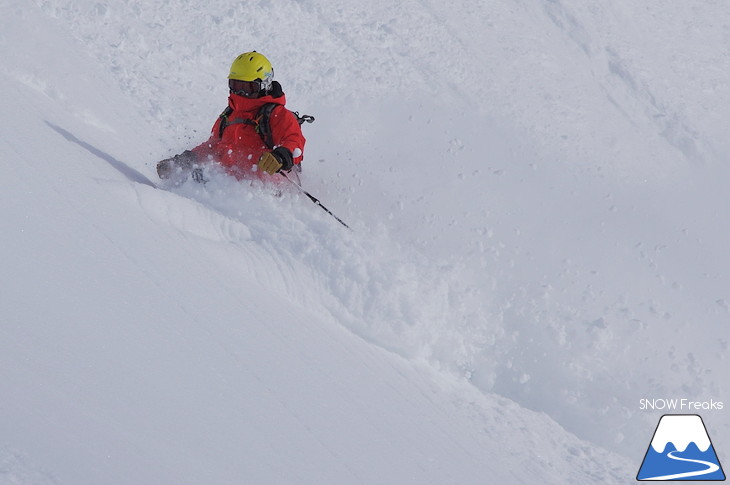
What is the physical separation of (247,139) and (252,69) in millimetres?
523

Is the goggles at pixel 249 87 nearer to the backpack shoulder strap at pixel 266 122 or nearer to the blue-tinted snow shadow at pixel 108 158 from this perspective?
the backpack shoulder strap at pixel 266 122

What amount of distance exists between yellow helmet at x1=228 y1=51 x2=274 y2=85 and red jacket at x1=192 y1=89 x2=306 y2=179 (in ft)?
0.53

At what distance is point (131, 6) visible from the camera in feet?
26.5

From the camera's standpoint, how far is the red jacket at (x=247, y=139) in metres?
5.75

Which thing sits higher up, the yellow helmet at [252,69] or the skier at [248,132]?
the yellow helmet at [252,69]

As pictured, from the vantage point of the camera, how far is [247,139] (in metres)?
5.93

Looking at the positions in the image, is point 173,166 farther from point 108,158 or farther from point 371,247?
point 371,247

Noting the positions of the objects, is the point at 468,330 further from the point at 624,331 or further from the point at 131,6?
the point at 131,6

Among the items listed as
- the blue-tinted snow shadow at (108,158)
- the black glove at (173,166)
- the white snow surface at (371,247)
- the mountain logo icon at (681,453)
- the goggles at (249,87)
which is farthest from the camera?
the goggles at (249,87)

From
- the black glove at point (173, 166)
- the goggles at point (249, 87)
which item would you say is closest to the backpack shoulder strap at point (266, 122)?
the goggles at point (249, 87)

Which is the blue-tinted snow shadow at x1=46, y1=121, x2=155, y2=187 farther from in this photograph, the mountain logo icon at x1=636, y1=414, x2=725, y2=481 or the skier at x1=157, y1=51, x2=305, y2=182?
the mountain logo icon at x1=636, y1=414, x2=725, y2=481

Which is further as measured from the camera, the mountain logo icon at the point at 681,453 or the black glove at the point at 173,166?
the black glove at the point at 173,166

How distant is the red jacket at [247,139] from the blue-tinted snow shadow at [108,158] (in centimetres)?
49

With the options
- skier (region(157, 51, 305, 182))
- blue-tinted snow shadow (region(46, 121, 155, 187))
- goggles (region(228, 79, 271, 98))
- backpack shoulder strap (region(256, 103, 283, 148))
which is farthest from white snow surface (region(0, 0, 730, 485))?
goggles (region(228, 79, 271, 98))
